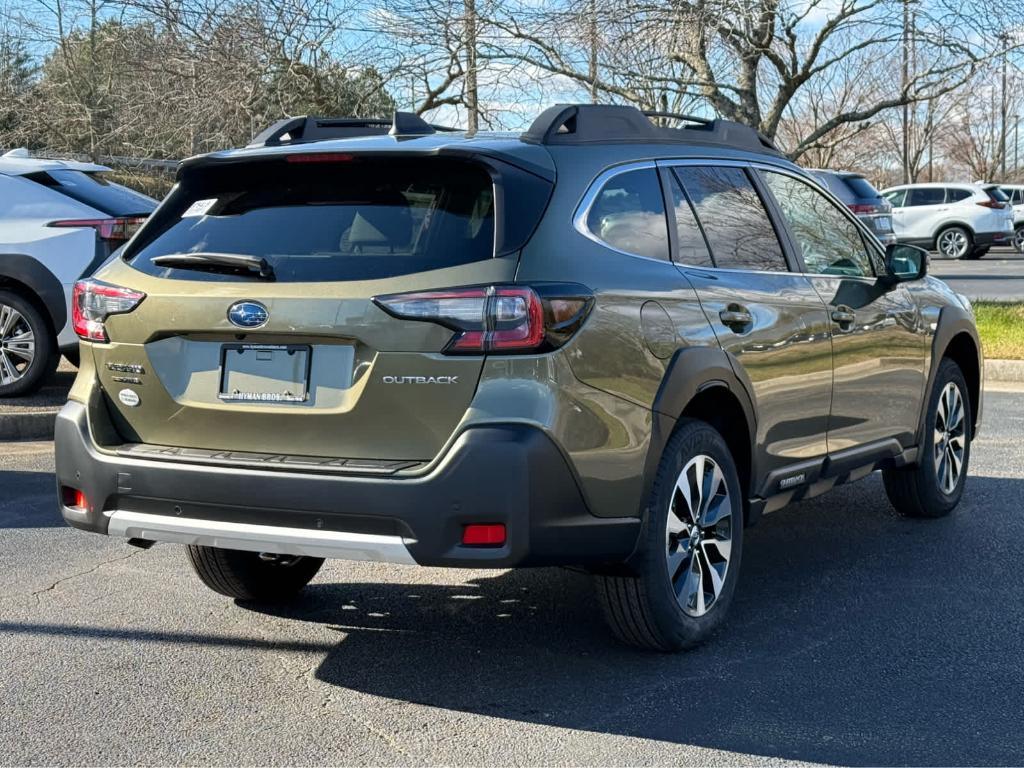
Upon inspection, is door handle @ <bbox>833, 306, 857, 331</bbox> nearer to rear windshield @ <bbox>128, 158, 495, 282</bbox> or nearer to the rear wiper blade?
rear windshield @ <bbox>128, 158, 495, 282</bbox>

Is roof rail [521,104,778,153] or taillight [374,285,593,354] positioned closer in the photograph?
taillight [374,285,593,354]

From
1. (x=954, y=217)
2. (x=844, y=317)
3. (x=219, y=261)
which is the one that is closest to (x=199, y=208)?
(x=219, y=261)

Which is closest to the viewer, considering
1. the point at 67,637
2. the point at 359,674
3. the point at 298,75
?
the point at 359,674

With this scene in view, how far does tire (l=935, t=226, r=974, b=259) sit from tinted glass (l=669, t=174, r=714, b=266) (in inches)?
1190

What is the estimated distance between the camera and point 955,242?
Result: 33.7 m

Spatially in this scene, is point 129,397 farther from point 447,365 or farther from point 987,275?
point 987,275

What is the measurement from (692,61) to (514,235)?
1195cm

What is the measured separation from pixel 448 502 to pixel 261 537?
603 millimetres

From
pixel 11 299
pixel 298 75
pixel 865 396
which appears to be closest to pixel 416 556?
pixel 865 396

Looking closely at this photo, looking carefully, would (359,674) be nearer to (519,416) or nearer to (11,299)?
(519,416)

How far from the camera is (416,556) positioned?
3994 mm

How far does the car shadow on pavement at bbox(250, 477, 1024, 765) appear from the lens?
158 inches

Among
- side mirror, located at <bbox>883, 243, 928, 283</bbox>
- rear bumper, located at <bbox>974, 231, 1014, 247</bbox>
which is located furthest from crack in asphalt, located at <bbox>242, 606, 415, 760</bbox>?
rear bumper, located at <bbox>974, 231, 1014, 247</bbox>

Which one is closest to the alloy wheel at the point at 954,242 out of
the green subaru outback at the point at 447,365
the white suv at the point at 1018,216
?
the white suv at the point at 1018,216
